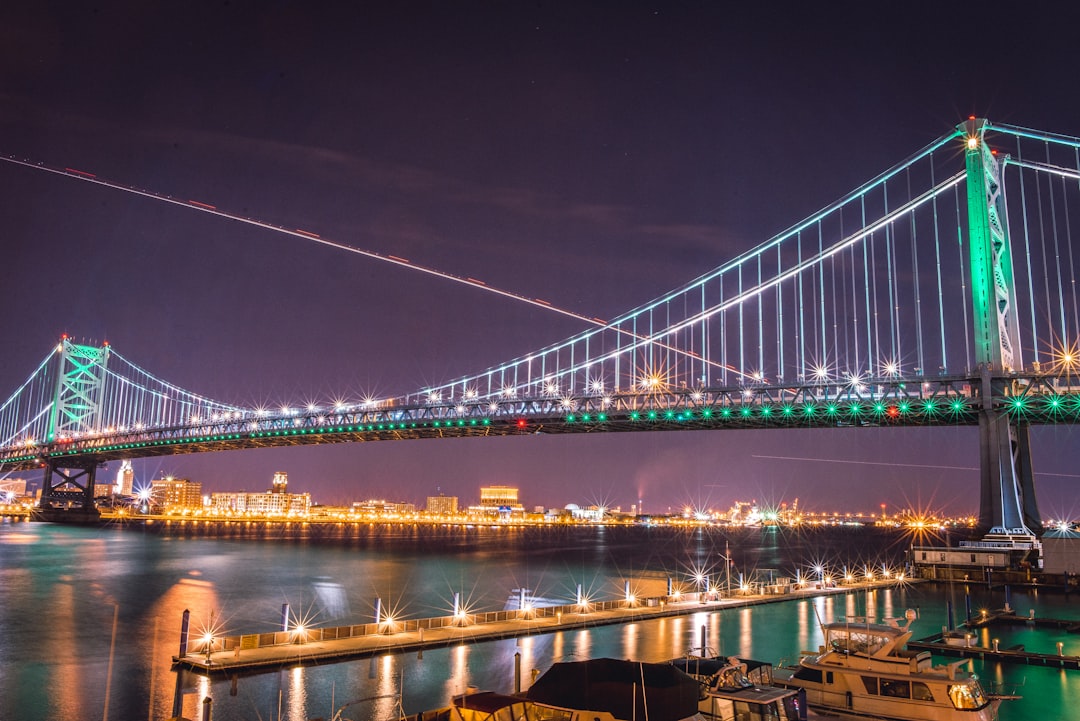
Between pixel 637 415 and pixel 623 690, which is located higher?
pixel 637 415

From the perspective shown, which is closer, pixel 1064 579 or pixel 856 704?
pixel 856 704

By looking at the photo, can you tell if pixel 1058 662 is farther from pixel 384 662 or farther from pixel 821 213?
pixel 821 213

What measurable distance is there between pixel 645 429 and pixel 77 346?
89.7m

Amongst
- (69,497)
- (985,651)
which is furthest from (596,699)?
(69,497)

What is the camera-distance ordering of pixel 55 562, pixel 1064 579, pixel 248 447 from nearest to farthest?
1. pixel 1064 579
2. pixel 55 562
3. pixel 248 447

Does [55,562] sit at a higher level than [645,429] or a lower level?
lower

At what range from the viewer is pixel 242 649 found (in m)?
23.0

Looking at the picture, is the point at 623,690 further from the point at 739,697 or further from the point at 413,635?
the point at 413,635

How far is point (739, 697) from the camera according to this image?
13.5 metres

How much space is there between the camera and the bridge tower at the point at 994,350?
4494 cm

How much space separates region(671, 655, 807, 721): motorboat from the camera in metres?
13.5

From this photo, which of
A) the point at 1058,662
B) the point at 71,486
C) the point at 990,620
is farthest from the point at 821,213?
the point at 71,486

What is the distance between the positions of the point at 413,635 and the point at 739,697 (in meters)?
14.8

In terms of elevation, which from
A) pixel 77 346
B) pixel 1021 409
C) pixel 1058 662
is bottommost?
pixel 1058 662
